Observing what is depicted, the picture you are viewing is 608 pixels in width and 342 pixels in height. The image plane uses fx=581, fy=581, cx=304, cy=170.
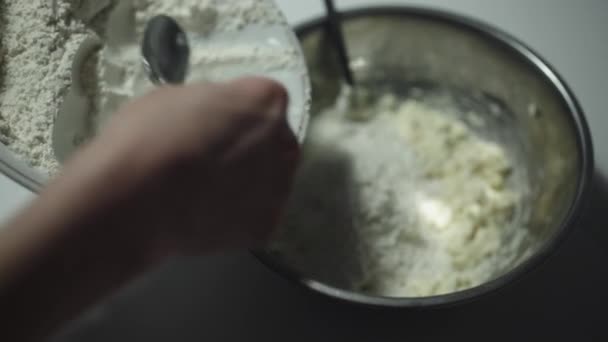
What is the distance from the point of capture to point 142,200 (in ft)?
1.00

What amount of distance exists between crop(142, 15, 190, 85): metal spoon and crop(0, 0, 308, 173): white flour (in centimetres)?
2

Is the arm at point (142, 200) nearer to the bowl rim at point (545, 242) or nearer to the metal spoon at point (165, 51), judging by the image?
the bowl rim at point (545, 242)

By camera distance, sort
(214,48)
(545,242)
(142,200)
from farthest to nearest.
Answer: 1. (214,48)
2. (545,242)
3. (142,200)

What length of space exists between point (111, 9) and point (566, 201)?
476 millimetres

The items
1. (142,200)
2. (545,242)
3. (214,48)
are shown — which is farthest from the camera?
(214,48)

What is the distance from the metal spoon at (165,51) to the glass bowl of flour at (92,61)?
0.02 m

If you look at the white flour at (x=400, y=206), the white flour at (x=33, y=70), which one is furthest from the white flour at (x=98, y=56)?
the white flour at (x=400, y=206)

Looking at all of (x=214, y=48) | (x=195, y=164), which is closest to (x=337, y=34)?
(x=214, y=48)

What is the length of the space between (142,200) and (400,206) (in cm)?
39

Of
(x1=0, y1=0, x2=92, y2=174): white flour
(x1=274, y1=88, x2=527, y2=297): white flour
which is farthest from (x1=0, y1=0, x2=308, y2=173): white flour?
(x1=274, y1=88, x2=527, y2=297): white flour

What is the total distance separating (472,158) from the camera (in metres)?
0.68

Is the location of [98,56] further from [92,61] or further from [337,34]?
[337,34]

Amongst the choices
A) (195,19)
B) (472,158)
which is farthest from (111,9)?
(472,158)

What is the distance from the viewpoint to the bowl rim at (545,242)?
45cm
